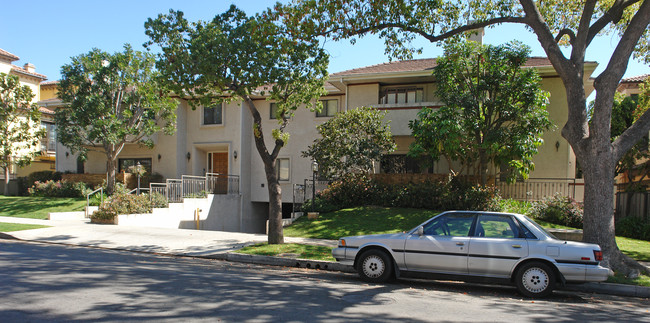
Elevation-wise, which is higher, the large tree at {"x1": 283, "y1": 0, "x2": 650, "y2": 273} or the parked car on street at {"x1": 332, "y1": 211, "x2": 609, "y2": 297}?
the large tree at {"x1": 283, "y1": 0, "x2": 650, "y2": 273}

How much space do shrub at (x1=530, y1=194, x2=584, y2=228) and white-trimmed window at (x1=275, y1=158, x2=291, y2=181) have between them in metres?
11.6

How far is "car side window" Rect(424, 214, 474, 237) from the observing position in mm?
8195

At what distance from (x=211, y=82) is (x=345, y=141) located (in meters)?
7.58

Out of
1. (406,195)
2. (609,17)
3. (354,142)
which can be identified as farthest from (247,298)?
(354,142)

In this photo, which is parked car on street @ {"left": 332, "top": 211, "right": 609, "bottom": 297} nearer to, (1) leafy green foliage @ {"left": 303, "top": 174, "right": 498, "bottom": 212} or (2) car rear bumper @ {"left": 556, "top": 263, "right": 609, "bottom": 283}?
(2) car rear bumper @ {"left": 556, "top": 263, "right": 609, "bottom": 283}

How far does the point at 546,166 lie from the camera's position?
1903cm

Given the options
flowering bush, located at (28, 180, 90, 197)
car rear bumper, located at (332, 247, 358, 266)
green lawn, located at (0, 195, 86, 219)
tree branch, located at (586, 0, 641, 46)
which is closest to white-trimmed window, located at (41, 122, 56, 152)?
flowering bush, located at (28, 180, 90, 197)

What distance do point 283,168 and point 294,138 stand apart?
5.52 ft

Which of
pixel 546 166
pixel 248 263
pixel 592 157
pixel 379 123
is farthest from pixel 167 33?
pixel 546 166

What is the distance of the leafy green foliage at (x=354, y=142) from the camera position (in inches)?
713

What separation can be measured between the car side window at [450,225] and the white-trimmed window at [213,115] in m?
17.7

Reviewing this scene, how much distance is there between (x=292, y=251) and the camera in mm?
11711

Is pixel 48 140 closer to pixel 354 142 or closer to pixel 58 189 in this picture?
pixel 58 189

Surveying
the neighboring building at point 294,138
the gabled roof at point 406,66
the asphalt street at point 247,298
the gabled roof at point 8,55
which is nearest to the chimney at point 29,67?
the gabled roof at point 8,55
